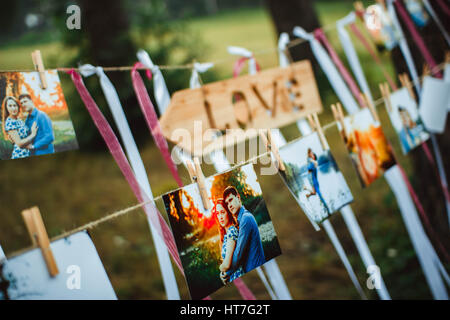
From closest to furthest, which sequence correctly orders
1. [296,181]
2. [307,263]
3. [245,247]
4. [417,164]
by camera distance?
[245,247]
[296,181]
[417,164]
[307,263]

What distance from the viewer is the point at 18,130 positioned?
89 cm

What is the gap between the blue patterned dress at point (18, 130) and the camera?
2.89 ft

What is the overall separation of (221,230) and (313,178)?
0.40 m

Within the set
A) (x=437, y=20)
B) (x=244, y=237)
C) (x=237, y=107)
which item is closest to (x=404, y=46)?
(x=437, y=20)

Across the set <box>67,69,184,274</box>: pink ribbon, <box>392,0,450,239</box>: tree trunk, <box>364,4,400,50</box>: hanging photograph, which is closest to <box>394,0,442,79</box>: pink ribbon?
<box>392,0,450,239</box>: tree trunk

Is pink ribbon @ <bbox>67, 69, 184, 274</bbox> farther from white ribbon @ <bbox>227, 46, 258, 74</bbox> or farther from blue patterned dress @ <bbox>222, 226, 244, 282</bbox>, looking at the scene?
white ribbon @ <bbox>227, 46, 258, 74</bbox>

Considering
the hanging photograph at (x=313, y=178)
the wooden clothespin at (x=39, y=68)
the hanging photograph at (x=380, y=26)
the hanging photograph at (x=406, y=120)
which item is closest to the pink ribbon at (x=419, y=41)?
the hanging photograph at (x=380, y=26)

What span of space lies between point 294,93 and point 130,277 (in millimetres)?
2008

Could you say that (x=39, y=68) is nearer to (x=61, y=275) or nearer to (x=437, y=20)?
(x=61, y=275)

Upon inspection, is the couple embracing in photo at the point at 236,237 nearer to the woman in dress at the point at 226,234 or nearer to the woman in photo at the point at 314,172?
the woman in dress at the point at 226,234

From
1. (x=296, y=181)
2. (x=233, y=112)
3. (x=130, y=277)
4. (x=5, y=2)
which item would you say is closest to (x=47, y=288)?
(x=296, y=181)

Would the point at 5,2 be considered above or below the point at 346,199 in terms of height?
above

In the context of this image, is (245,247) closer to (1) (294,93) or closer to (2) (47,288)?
(2) (47,288)

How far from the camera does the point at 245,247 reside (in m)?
1.02
